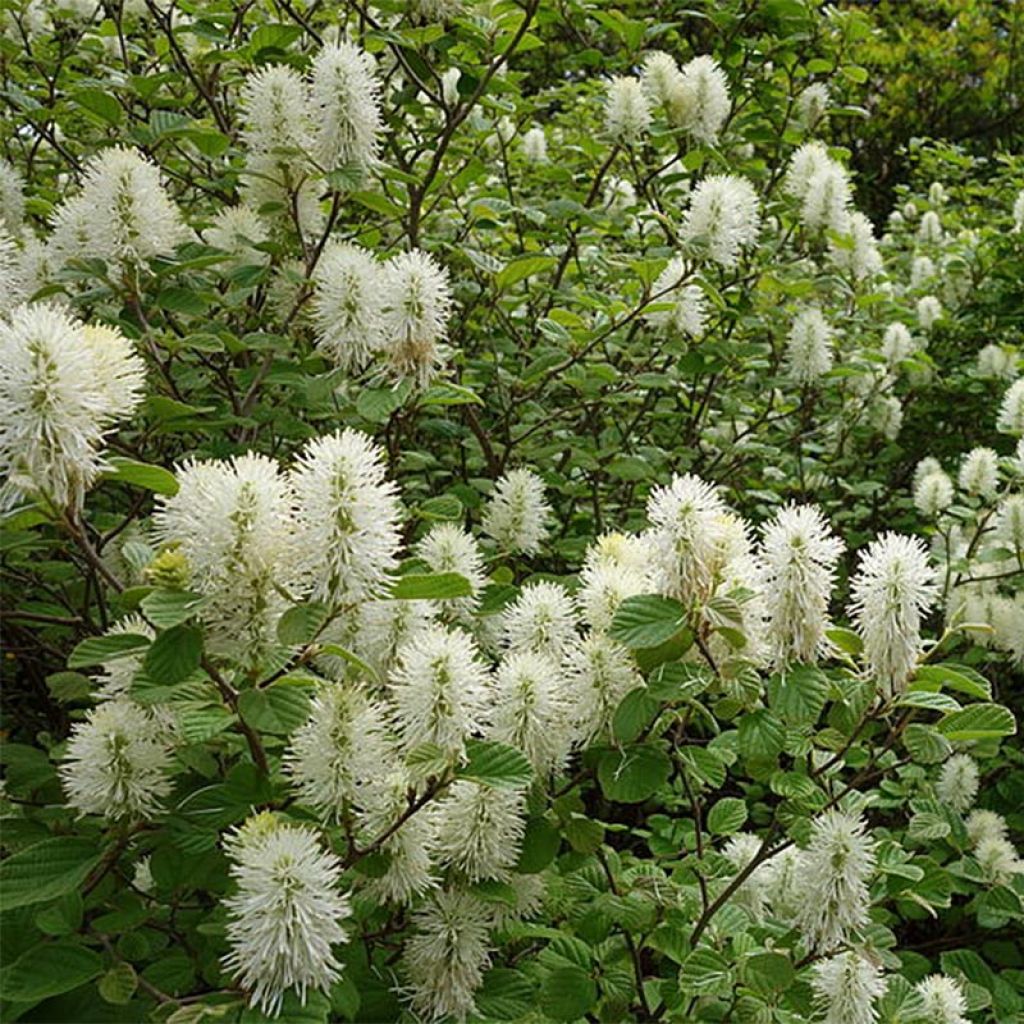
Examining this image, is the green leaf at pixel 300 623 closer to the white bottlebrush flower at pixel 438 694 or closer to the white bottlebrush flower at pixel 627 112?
the white bottlebrush flower at pixel 438 694

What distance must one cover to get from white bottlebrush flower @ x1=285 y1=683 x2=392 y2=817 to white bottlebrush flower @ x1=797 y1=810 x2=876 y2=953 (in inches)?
23.5

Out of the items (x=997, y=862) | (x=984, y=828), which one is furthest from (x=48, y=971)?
(x=984, y=828)

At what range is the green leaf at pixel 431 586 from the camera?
3.90 feet

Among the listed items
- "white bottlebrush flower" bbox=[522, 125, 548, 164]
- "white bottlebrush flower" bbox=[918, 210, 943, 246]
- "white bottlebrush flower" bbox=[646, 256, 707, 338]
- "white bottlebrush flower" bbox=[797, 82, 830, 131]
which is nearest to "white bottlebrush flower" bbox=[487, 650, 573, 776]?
"white bottlebrush flower" bbox=[646, 256, 707, 338]

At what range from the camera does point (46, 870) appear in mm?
1235

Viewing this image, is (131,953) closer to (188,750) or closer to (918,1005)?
(188,750)

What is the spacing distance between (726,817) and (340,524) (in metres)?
0.89

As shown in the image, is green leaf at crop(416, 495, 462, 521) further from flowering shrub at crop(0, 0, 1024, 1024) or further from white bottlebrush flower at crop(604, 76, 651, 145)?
white bottlebrush flower at crop(604, 76, 651, 145)

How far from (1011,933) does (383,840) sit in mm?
2203

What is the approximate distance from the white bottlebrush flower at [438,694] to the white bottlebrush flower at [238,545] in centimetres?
19

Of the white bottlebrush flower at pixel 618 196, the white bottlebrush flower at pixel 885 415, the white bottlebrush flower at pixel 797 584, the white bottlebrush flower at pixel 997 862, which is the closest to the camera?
the white bottlebrush flower at pixel 797 584

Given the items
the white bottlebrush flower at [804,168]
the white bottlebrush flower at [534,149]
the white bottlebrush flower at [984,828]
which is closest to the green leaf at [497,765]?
the white bottlebrush flower at [984,828]

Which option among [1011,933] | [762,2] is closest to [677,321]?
[762,2]

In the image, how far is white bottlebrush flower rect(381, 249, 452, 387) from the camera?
159 cm
